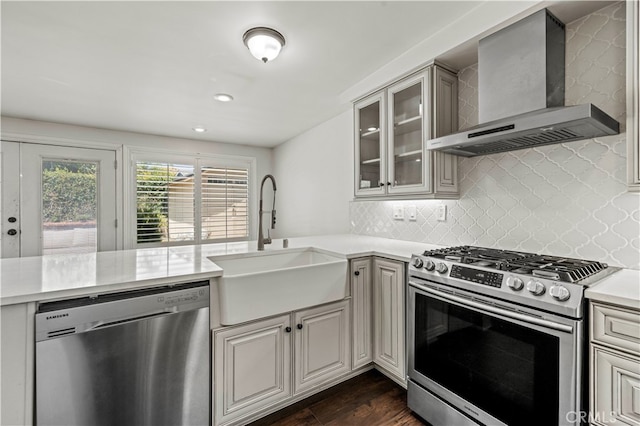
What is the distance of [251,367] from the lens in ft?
5.35

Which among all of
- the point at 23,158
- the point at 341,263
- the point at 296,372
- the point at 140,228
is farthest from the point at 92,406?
the point at 23,158

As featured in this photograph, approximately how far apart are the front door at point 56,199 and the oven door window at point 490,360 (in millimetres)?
3964

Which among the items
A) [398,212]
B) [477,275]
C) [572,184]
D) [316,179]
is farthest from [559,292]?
[316,179]

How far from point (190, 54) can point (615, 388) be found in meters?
2.78

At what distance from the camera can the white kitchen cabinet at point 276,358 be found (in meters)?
1.56

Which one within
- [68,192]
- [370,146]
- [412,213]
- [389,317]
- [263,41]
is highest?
[263,41]

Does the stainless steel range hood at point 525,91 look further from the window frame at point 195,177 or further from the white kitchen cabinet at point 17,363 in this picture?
the window frame at point 195,177

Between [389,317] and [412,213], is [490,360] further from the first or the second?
[412,213]

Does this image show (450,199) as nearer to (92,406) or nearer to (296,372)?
(296,372)

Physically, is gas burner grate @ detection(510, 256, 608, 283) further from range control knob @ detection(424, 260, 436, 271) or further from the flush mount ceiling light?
the flush mount ceiling light

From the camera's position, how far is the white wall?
3344mm

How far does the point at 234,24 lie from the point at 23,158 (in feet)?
10.9

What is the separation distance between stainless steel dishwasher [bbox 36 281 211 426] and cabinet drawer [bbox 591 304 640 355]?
1649 mm

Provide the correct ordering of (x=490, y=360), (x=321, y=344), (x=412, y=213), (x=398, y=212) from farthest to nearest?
(x=398, y=212), (x=412, y=213), (x=321, y=344), (x=490, y=360)
